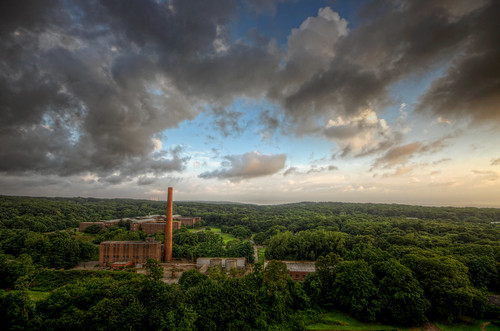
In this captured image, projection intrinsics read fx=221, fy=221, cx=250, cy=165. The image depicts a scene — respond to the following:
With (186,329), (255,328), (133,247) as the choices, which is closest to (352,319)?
(255,328)

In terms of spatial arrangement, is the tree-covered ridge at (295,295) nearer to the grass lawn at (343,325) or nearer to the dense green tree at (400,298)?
the dense green tree at (400,298)

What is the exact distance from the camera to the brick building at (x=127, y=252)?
147ft

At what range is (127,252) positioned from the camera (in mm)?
45562

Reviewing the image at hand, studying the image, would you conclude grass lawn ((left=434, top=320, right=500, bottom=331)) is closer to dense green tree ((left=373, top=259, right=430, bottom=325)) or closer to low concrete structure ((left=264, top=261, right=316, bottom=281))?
dense green tree ((left=373, top=259, right=430, bottom=325))

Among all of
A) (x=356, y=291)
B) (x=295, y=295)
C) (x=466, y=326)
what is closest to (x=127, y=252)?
(x=295, y=295)

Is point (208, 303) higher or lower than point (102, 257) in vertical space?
higher

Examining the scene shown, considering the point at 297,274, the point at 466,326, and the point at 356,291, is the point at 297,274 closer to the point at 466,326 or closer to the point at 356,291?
the point at 356,291

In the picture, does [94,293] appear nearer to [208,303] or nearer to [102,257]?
[208,303]

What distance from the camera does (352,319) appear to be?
2436cm

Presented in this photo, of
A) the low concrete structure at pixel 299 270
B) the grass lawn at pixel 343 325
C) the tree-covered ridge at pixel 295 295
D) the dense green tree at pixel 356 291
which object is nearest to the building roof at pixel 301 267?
the low concrete structure at pixel 299 270

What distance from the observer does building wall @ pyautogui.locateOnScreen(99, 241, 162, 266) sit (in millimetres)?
44938

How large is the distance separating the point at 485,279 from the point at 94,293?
1799 inches

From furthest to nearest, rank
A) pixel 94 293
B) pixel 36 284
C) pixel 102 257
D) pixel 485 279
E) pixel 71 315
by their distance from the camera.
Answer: pixel 102 257
pixel 36 284
pixel 485 279
pixel 94 293
pixel 71 315

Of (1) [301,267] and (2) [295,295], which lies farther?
(1) [301,267]
